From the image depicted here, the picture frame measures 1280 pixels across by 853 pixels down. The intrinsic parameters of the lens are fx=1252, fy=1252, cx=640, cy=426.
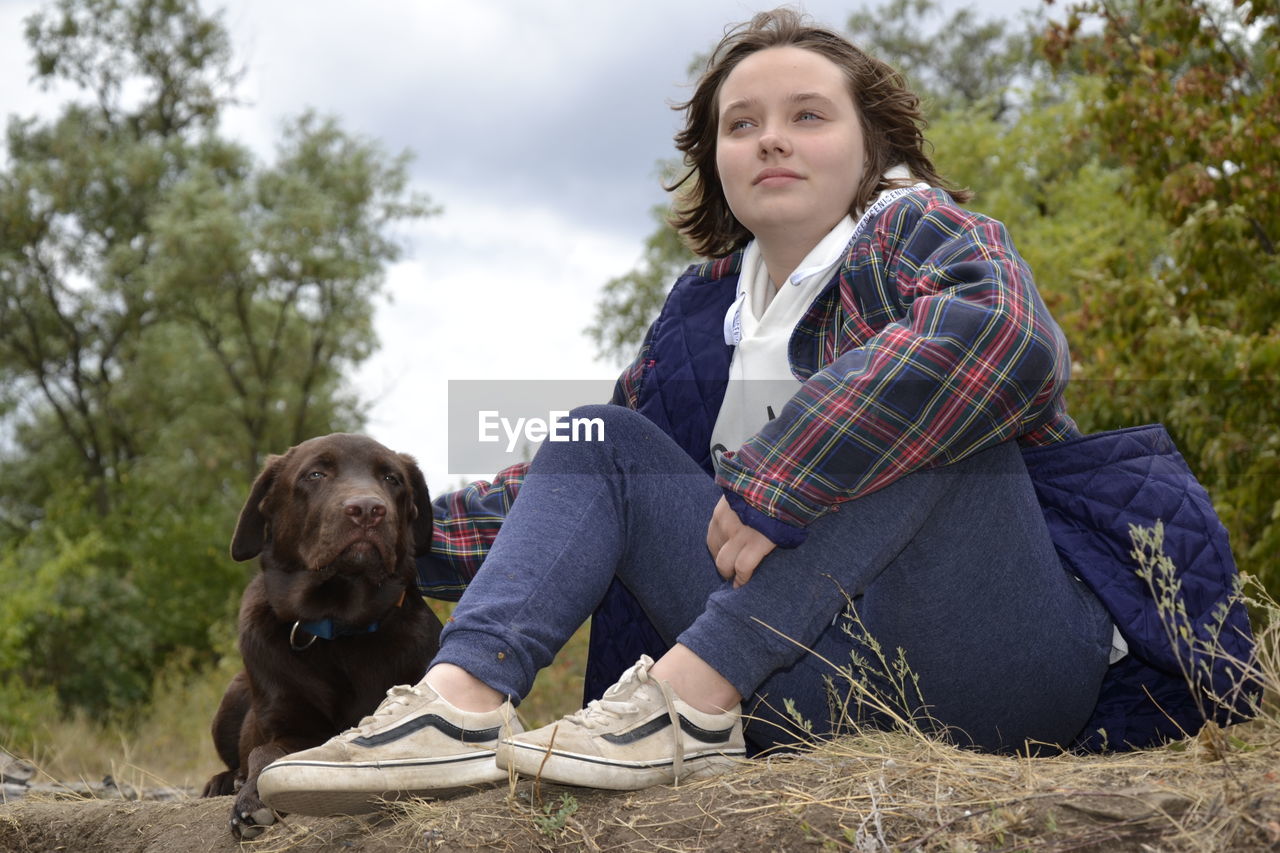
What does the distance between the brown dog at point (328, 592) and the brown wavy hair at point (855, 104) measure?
3.94ft

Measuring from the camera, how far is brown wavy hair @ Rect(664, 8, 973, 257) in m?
3.13

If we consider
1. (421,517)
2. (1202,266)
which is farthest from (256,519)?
(1202,266)

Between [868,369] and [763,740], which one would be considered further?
[763,740]

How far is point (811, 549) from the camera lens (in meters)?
2.41

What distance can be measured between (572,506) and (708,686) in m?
0.48

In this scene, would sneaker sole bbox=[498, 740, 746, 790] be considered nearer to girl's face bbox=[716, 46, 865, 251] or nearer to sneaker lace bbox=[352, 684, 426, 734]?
sneaker lace bbox=[352, 684, 426, 734]

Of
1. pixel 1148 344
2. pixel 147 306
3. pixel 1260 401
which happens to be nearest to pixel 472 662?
pixel 1260 401

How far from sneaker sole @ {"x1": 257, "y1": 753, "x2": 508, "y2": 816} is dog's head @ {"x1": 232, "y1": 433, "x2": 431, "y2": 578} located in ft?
3.34

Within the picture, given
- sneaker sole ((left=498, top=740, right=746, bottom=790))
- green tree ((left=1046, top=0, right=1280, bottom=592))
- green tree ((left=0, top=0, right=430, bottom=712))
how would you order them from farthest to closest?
green tree ((left=0, top=0, right=430, bottom=712)), green tree ((left=1046, top=0, right=1280, bottom=592)), sneaker sole ((left=498, top=740, right=746, bottom=790))

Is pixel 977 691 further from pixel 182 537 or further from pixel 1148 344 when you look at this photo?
pixel 182 537

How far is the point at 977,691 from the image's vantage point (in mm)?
2615

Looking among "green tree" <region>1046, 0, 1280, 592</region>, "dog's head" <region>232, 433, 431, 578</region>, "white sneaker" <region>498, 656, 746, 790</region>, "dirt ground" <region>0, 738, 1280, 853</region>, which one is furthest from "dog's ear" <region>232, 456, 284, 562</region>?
"green tree" <region>1046, 0, 1280, 592</region>

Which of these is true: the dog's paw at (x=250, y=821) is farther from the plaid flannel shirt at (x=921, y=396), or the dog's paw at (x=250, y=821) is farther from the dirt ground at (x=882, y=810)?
the plaid flannel shirt at (x=921, y=396)

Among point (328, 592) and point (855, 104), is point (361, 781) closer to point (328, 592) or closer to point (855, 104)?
point (328, 592)
